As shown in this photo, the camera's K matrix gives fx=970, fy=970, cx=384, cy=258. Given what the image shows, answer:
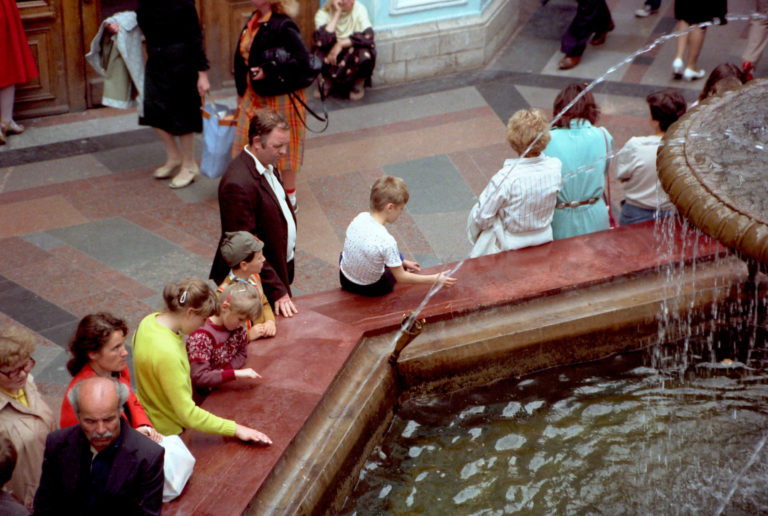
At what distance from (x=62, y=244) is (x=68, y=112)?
2.46 meters

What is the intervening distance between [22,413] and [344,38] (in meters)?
5.70

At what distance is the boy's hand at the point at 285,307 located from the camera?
457 cm

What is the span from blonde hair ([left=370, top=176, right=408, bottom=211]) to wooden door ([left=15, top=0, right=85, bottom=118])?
16.2ft

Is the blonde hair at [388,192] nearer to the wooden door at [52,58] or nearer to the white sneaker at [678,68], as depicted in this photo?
the wooden door at [52,58]

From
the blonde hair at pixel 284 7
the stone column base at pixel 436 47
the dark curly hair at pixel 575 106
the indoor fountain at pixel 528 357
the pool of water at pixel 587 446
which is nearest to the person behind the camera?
the indoor fountain at pixel 528 357

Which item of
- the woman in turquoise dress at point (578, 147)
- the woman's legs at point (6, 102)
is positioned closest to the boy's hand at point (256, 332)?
the woman in turquoise dress at point (578, 147)

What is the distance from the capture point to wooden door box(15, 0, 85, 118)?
8.05 m

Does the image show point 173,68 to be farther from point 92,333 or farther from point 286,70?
point 92,333

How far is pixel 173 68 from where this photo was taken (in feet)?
22.9

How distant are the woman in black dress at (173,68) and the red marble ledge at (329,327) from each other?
9.57ft

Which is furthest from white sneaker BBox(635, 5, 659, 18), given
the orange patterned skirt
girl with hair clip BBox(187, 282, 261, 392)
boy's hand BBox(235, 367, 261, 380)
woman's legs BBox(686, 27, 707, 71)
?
boy's hand BBox(235, 367, 261, 380)

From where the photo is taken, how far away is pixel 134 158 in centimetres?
782

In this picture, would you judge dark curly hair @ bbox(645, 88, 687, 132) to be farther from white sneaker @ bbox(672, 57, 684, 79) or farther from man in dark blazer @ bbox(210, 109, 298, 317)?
white sneaker @ bbox(672, 57, 684, 79)

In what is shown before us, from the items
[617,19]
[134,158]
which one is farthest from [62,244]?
[617,19]
